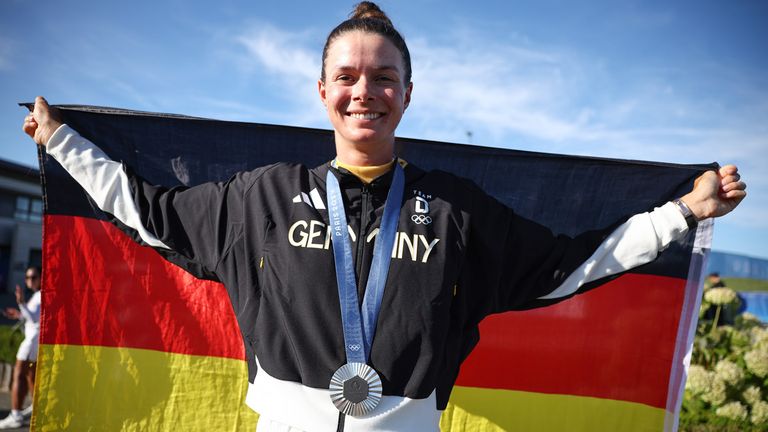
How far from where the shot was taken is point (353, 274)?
1.86 meters

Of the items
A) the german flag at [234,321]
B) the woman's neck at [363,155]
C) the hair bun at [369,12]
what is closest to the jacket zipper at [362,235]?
the woman's neck at [363,155]

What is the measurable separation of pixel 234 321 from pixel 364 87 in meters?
1.78

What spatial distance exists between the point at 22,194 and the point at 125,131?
2716 cm

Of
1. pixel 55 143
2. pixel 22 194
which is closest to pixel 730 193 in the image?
pixel 55 143

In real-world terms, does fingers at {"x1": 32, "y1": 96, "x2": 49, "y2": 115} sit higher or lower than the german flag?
higher

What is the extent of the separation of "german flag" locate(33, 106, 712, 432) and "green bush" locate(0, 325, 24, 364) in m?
6.65

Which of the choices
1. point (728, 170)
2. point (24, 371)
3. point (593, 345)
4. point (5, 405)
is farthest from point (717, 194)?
point (5, 405)

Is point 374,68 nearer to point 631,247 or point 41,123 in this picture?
point 631,247

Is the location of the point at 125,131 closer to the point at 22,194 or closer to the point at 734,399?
the point at 734,399

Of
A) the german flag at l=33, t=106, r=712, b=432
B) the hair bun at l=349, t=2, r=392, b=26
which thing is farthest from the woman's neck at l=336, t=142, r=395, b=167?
the german flag at l=33, t=106, r=712, b=432

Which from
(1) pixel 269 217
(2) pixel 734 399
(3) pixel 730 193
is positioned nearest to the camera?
(1) pixel 269 217

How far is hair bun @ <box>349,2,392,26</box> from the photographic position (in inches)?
86.1

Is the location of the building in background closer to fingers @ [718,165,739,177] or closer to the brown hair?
the brown hair

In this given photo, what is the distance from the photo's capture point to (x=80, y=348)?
2979 mm
